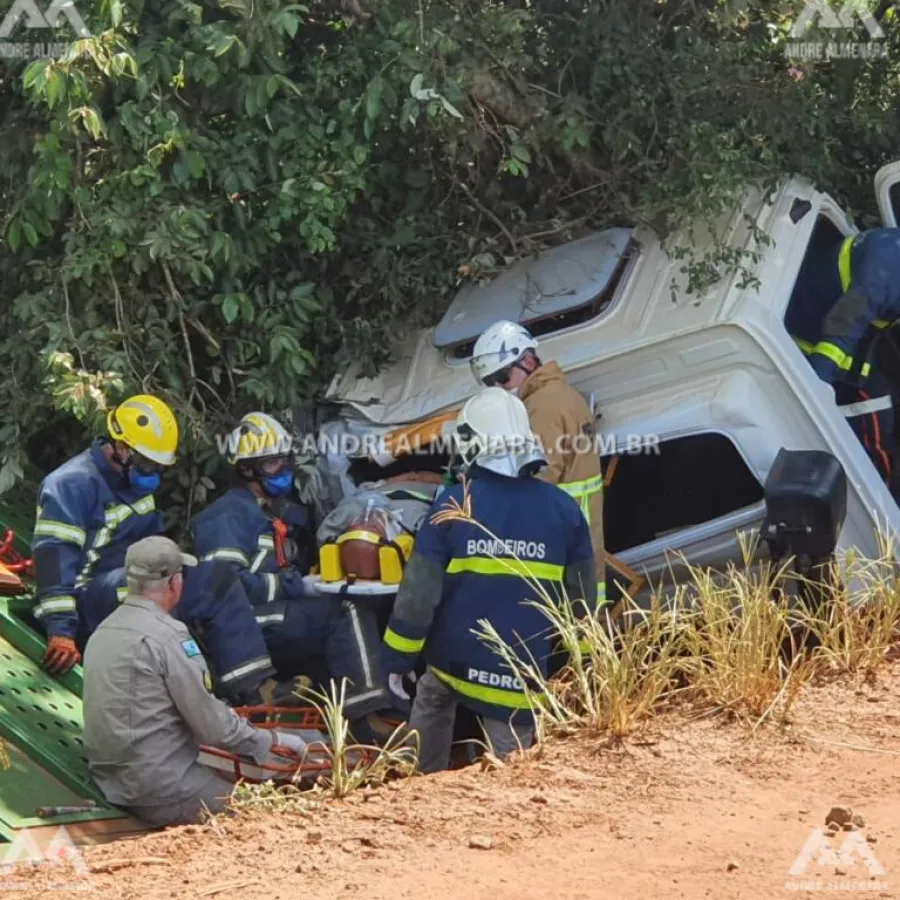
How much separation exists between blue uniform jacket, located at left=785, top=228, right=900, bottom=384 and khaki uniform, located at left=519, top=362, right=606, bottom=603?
1112mm

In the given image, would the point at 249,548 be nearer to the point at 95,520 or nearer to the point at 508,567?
the point at 95,520

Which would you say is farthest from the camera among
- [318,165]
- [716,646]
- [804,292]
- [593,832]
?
[804,292]

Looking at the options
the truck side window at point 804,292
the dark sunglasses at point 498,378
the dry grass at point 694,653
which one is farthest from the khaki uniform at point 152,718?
the truck side window at point 804,292

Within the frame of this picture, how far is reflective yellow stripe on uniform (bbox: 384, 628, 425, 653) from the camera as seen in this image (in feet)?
17.6

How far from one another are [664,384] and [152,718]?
2.48m

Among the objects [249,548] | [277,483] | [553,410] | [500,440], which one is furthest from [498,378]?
[249,548]

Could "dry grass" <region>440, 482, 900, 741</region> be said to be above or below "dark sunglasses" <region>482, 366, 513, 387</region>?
below

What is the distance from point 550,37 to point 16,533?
347cm

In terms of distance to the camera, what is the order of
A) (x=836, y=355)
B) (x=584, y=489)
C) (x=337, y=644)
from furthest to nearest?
1. (x=836, y=355)
2. (x=337, y=644)
3. (x=584, y=489)

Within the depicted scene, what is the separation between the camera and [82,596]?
6.05m

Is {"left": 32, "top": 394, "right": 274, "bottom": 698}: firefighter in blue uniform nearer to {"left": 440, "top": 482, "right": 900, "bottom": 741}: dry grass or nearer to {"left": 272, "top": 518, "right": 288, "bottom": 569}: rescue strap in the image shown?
{"left": 272, "top": 518, "right": 288, "bottom": 569}: rescue strap

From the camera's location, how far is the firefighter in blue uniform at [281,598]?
6.16 metres

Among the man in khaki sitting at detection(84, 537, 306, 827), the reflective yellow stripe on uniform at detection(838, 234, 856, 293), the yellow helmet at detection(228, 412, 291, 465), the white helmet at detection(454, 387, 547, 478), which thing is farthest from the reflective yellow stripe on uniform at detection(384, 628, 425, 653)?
the reflective yellow stripe on uniform at detection(838, 234, 856, 293)

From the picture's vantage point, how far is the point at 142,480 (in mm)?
6199
